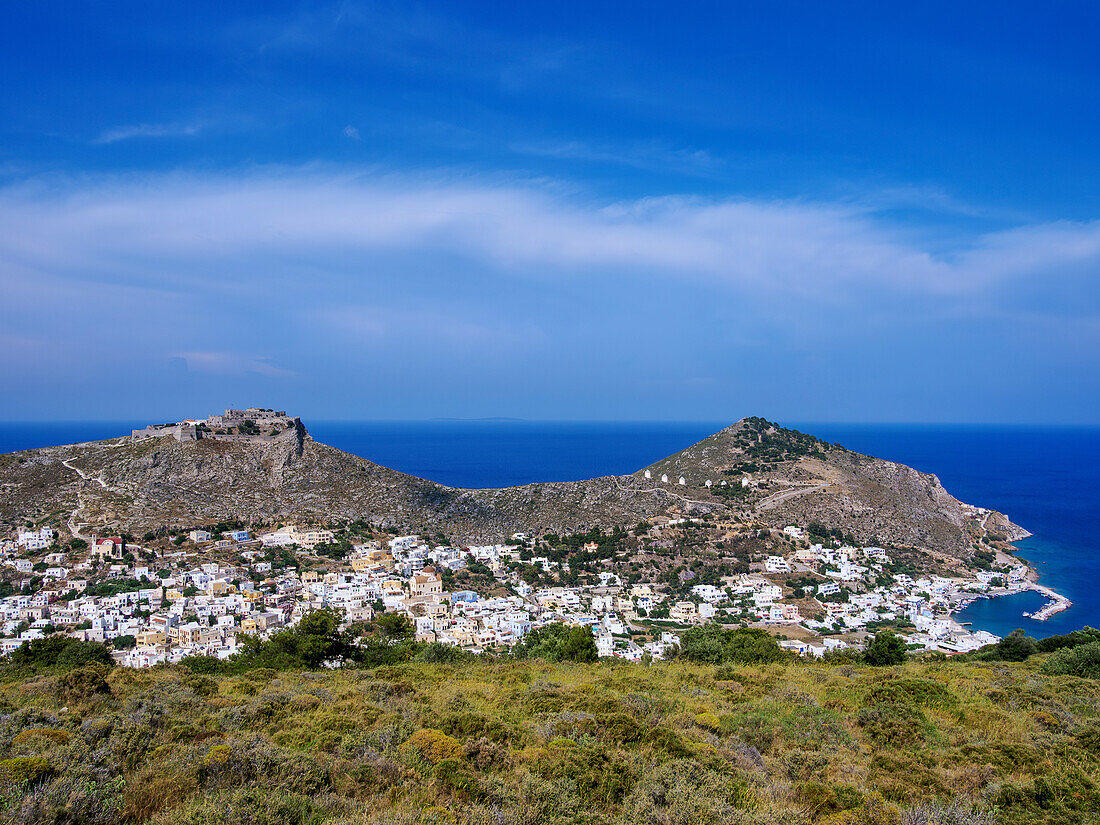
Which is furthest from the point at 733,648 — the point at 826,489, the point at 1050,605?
the point at 826,489

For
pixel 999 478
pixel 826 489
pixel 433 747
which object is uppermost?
pixel 999 478

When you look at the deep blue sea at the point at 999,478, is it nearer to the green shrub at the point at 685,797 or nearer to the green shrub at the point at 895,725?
the green shrub at the point at 895,725

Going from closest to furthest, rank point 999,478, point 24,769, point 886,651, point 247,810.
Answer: point 247,810, point 24,769, point 886,651, point 999,478

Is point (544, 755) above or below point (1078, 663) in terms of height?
above

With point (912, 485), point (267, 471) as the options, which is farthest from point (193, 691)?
point (912, 485)

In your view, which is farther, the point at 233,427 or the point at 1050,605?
the point at 233,427

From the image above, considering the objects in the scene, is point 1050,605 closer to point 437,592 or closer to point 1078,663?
point 1078,663
